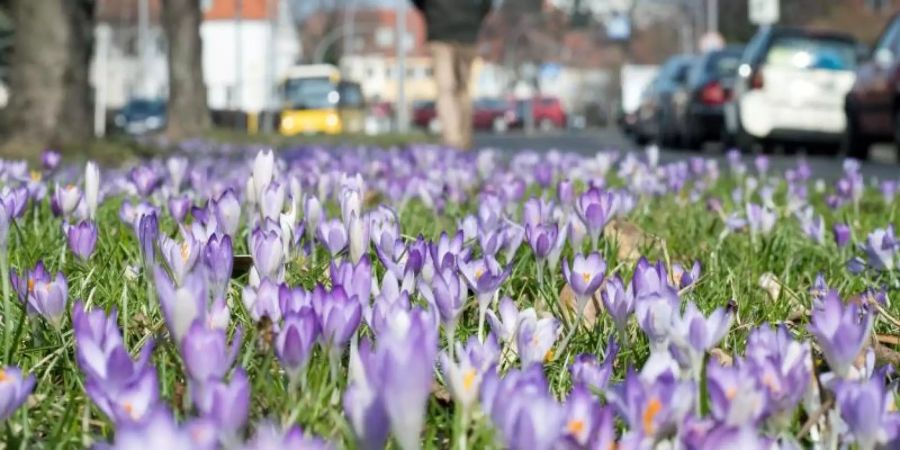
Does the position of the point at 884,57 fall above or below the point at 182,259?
above

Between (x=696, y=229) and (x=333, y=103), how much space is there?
131 ft

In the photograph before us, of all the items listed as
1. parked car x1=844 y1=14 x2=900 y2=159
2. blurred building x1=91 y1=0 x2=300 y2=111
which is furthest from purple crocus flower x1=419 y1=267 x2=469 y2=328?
blurred building x1=91 y1=0 x2=300 y2=111

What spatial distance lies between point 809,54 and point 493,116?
45.7 metres

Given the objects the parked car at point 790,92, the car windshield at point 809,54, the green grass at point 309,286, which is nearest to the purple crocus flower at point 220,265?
the green grass at point 309,286

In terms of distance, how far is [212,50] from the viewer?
121 meters

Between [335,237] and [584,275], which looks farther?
[335,237]

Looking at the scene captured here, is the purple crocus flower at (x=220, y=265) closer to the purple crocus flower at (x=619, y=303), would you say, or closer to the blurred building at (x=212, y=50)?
the purple crocus flower at (x=619, y=303)

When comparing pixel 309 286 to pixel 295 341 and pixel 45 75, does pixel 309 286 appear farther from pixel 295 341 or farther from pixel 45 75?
pixel 45 75

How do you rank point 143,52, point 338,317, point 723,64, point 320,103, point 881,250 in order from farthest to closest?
point 143,52 → point 320,103 → point 723,64 → point 881,250 → point 338,317

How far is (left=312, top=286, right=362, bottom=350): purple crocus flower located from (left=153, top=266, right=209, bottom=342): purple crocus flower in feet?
0.71

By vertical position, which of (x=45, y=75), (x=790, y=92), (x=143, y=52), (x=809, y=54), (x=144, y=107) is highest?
(x=143, y=52)

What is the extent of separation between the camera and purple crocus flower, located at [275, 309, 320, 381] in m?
1.59

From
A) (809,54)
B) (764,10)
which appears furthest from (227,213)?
(764,10)

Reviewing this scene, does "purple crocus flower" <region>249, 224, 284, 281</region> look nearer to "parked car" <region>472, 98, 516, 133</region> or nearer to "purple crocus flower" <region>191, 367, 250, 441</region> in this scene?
A: "purple crocus flower" <region>191, 367, 250, 441</region>
